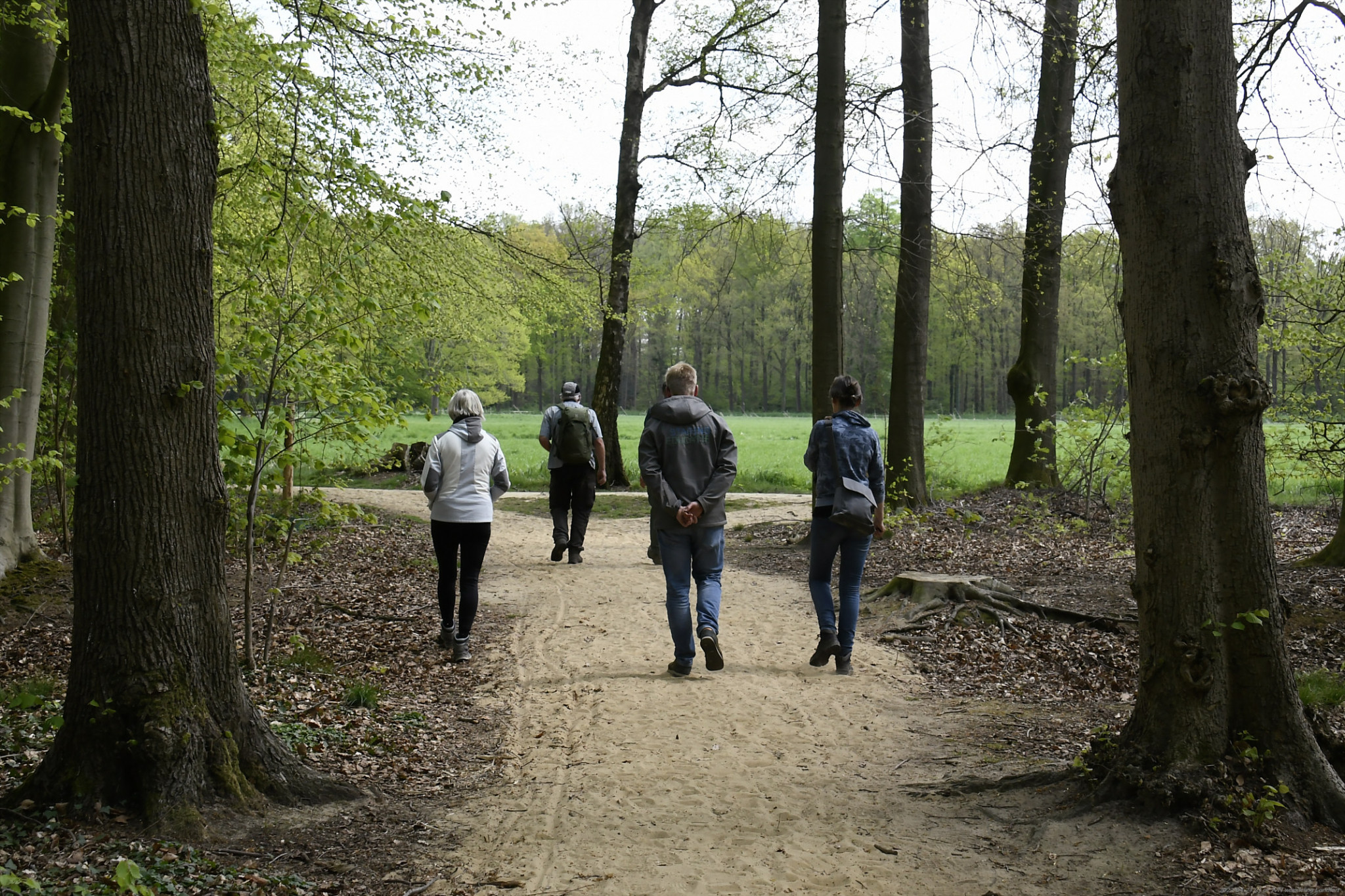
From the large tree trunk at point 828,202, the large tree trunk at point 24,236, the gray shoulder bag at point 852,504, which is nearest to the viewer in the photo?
the gray shoulder bag at point 852,504

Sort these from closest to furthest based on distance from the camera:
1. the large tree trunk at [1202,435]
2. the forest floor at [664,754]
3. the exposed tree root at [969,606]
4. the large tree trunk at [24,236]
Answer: the forest floor at [664,754] → the large tree trunk at [1202,435] → the exposed tree root at [969,606] → the large tree trunk at [24,236]

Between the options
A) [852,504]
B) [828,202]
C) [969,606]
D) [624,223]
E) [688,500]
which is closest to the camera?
[852,504]

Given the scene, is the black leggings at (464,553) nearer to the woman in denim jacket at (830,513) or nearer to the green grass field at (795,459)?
the green grass field at (795,459)

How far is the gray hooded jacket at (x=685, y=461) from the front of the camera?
22.1ft

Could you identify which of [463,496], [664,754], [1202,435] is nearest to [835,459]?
[664,754]

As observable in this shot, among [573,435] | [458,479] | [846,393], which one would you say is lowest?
[458,479]

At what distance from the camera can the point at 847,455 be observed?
22.2 feet

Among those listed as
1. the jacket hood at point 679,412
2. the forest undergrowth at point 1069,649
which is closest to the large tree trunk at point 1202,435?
the forest undergrowth at point 1069,649

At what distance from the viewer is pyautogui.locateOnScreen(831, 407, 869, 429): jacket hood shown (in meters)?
6.79

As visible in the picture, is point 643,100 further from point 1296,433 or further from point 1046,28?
point 1296,433

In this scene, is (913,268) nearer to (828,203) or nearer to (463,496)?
(828,203)

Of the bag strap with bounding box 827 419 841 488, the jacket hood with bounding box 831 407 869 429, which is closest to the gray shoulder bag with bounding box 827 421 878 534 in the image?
the bag strap with bounding box 827 419 841 488

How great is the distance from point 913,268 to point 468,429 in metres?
8.75

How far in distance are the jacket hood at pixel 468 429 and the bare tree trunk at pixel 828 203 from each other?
17.5 feet
